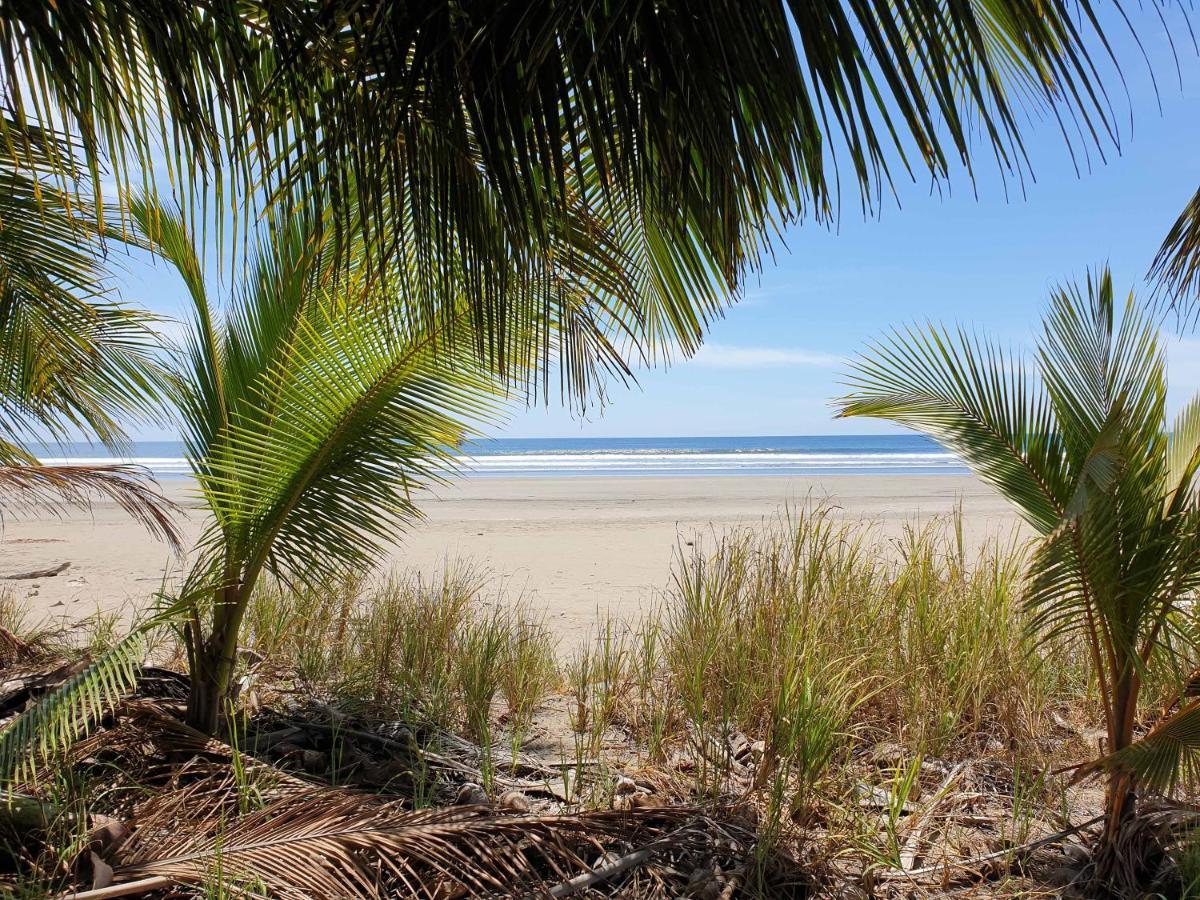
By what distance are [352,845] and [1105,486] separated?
2.36 m

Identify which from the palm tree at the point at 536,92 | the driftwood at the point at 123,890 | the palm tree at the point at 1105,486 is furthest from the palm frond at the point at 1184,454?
the driftwood at the point at 123,890

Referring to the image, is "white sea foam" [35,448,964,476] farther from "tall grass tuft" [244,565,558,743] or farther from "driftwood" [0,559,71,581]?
"tall grass tuft" [244,565,558,743]

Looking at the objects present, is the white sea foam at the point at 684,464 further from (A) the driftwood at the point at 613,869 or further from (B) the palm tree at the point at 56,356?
(A) the driftwood at the point at 613,869

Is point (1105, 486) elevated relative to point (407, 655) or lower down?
elevated

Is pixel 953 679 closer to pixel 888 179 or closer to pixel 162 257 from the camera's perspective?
pixel 888 179

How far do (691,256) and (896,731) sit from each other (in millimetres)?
2394

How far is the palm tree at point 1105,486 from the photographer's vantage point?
99.3 inches

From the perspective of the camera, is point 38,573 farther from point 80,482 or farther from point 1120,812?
point 1120,812

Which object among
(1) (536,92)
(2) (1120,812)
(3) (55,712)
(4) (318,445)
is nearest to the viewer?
(1) (536,92)

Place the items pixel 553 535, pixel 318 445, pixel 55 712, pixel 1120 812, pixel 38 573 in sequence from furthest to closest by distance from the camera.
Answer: pixel 553 535 < pixel 38 573 < pixel 318 445 < pixel 1120 812 < pixel 55 712

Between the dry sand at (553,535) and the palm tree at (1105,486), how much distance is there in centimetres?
197

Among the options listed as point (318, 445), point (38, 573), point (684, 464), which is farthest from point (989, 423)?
point (684, 464)

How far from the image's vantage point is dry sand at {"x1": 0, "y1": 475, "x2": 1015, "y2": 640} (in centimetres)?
752

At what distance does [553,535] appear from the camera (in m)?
12.5
